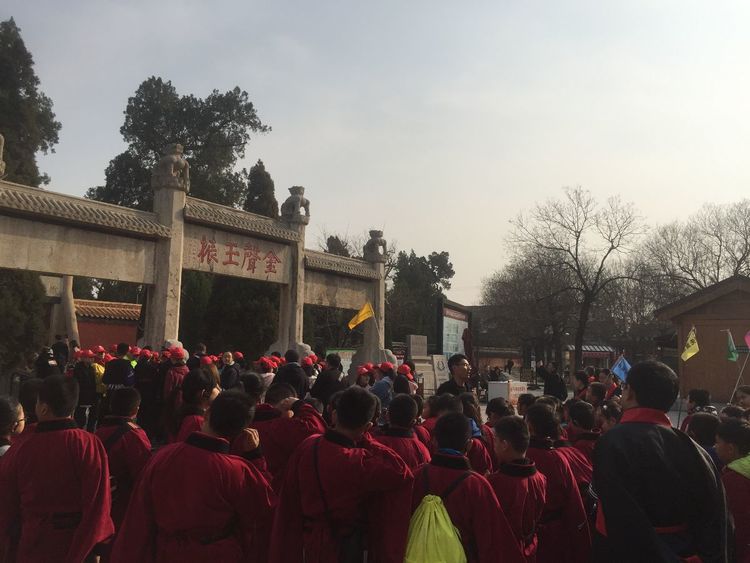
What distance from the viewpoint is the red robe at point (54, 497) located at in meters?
3.61

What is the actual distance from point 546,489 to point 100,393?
9062mm

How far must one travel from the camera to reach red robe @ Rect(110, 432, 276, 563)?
10.3 ft

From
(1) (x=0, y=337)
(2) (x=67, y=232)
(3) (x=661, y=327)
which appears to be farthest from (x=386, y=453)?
(3) (x=661, y=327)

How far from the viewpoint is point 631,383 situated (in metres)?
3.12

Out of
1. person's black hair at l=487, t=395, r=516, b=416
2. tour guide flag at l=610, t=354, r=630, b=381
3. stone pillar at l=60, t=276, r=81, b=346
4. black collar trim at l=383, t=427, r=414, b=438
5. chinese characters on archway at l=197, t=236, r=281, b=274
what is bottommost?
black collar trim at l=383, t=427, r=414, b=438

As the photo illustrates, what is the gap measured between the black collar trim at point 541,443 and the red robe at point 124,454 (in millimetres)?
2612

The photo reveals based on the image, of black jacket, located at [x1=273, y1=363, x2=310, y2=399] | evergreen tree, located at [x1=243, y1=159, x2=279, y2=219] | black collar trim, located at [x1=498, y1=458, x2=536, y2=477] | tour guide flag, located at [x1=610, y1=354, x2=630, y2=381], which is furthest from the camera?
evergreen tree, located at [x1=243, y1=159, x2=279, y2=219]

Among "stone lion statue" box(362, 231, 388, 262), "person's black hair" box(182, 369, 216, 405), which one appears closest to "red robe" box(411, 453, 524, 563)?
"person's black hair" box(182, 369, 216, 405)

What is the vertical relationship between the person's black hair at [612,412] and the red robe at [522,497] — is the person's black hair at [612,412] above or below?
above

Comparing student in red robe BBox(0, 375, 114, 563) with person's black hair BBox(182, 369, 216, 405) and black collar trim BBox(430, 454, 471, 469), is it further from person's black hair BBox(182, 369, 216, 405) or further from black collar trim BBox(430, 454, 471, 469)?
black collar trim BBox(430, 454, 471, 469)

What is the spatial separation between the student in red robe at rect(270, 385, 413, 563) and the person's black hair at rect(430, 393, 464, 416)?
5.59 ft

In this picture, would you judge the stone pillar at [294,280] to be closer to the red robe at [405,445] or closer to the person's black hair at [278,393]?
the person's black hair at [278,393]

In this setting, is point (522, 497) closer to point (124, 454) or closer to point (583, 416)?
point (583, 416)

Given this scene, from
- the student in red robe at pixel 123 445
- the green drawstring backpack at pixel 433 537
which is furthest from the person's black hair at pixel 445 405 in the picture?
the student in red robe at pixel 123 445
